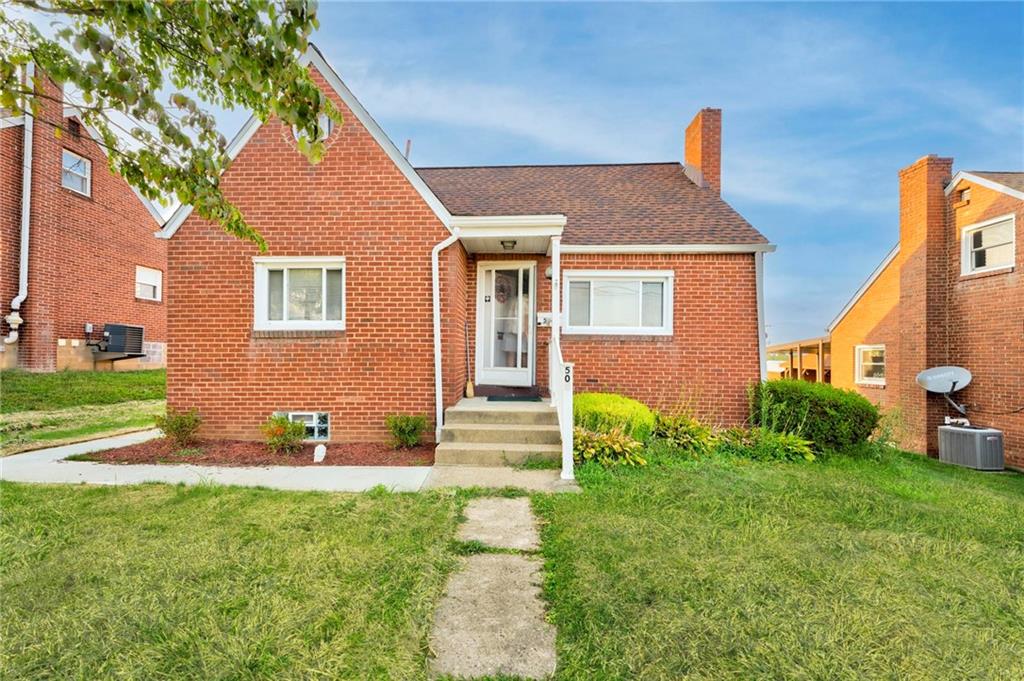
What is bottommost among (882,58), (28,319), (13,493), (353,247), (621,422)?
(13,493)

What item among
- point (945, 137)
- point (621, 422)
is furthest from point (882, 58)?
point (621, 422)

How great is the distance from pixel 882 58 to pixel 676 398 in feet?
33.7

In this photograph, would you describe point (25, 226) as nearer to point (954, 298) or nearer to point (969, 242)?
point (954, 298)

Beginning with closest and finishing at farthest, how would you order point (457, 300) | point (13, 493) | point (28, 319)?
point (13, 493)
point (457, 300)
point (28, 319)

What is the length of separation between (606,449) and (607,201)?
6.47m

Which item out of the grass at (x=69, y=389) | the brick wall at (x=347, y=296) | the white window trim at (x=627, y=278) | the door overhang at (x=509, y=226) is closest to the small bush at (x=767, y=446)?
the white window trim at (x=627, y=278)

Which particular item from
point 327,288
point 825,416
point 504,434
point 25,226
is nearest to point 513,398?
point 504,434

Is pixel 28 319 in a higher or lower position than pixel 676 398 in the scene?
higher

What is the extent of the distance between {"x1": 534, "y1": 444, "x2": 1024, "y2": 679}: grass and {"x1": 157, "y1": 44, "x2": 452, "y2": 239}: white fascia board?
4917 mm

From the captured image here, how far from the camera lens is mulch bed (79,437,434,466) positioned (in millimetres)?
6465

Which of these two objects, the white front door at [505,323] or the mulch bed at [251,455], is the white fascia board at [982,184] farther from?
the mulch bed at [251,455]

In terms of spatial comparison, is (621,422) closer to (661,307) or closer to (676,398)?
(676,398)

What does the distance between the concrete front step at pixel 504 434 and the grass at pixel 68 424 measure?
6912 millimetres

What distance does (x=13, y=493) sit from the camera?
490 centimetres
